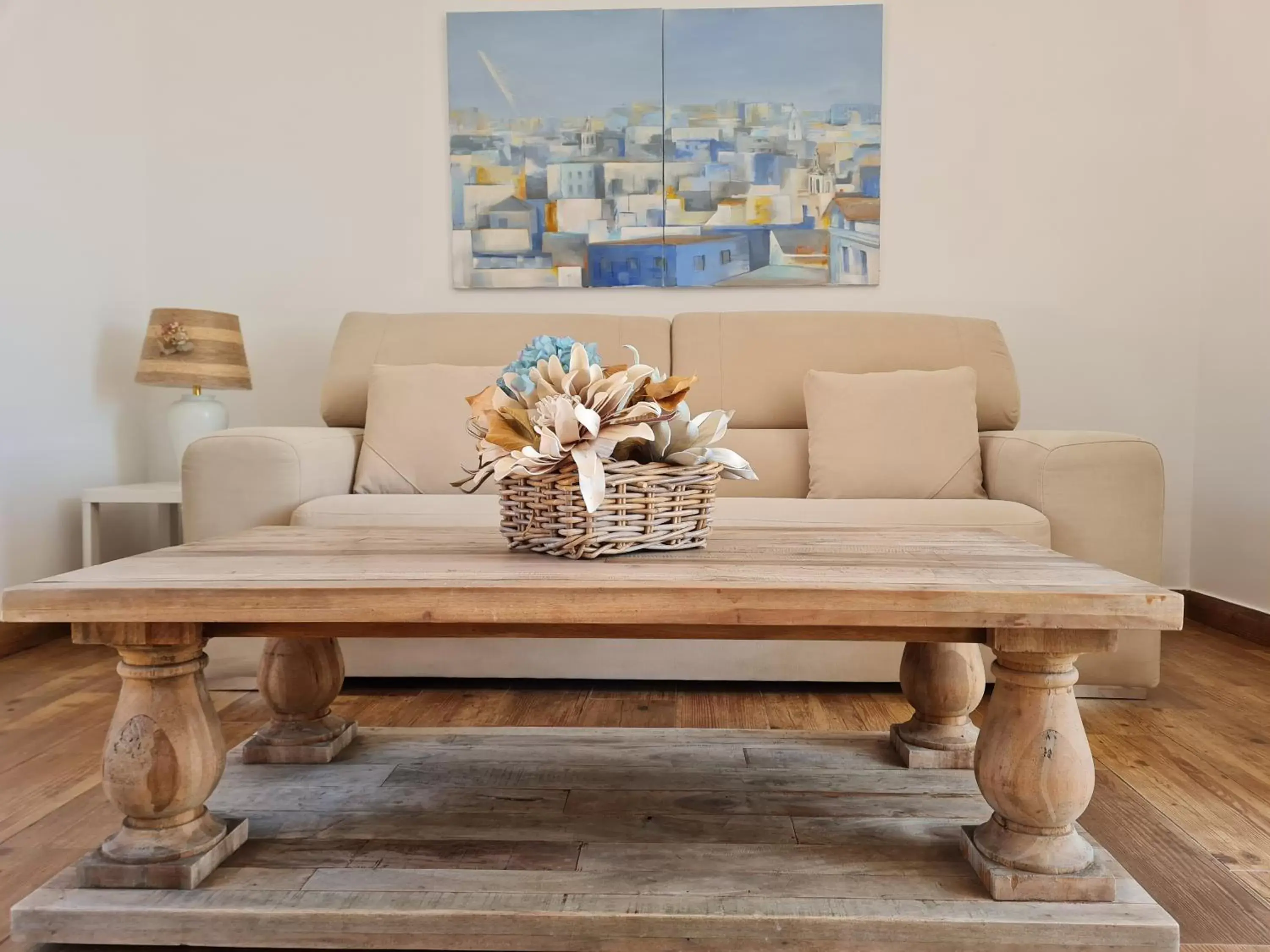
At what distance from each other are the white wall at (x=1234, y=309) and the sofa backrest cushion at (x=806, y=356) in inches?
28.7

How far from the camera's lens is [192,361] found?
2.63 meters

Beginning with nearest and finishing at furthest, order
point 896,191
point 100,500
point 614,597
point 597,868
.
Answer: point 614,597, point 597,868, point 100,500, point 896,191

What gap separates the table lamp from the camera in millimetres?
2625

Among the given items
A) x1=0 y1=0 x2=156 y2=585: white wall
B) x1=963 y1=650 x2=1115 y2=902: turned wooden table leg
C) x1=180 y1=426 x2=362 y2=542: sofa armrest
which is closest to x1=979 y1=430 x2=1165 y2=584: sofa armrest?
x1=963 y1=650 x2=1115 y2=902: turned wooden table leg

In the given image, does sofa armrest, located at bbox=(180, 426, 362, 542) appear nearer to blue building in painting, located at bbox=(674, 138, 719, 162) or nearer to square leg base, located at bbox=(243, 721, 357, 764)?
square leg base, located at bbox=(243, 721, 357, 764)

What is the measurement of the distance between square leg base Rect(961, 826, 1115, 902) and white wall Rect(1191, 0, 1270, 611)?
6.46 feet

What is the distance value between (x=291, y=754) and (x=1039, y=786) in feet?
3.50

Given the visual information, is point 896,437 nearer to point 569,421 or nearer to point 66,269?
point 569,421

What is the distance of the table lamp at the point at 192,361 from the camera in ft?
8.61

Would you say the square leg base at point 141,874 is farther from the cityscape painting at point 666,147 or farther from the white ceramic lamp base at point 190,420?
the cityscape painting at point 666,147

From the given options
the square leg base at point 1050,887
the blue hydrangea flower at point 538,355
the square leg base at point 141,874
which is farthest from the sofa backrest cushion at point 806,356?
the square leg base at point 141,874

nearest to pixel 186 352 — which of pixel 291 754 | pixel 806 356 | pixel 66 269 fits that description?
pixel 66 269

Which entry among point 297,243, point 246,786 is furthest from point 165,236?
point 246,786

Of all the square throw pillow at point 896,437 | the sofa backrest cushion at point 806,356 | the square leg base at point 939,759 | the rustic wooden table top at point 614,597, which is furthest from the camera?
the sofa backrest cushion at point 806,356
